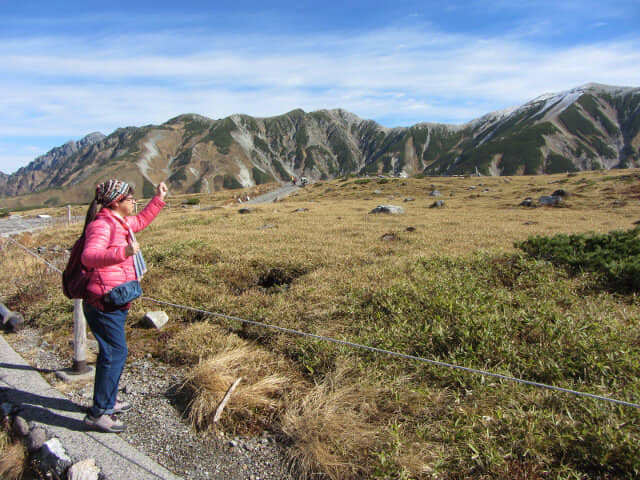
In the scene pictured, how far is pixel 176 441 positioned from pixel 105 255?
7.50 ft

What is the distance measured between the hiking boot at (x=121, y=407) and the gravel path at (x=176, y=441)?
0.07 m

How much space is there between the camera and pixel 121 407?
14.5 ft

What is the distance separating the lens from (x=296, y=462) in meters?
3.63

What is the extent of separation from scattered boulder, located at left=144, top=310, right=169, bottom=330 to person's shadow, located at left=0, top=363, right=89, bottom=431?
2.22 meters

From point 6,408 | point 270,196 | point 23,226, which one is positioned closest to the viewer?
point 6,408

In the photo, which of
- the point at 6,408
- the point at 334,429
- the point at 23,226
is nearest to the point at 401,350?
the point at 334,429

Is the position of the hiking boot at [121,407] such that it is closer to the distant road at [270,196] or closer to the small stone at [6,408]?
the small stone at [6,408]

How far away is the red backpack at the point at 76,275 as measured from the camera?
3.90 metres

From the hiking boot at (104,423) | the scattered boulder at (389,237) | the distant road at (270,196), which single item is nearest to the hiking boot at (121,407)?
the hiking boot at (104,423)

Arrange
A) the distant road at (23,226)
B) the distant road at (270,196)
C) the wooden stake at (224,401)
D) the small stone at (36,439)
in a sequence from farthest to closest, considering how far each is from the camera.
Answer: the distant road at (270,196) → the distant road at (23,226) → the wooden stake at (224,401) → the small stone at (36,439)

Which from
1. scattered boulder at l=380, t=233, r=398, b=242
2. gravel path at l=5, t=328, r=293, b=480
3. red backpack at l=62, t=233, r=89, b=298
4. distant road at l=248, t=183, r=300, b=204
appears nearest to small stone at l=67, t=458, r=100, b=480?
gravel path at l=5, t=328, r=293, b=480

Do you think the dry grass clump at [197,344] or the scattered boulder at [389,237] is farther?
the scattered boulder at [389,237]

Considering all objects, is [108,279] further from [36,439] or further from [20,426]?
[20,426]

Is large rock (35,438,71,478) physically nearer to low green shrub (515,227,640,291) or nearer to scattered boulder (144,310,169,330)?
scattered boulder (144,310,169,330)
